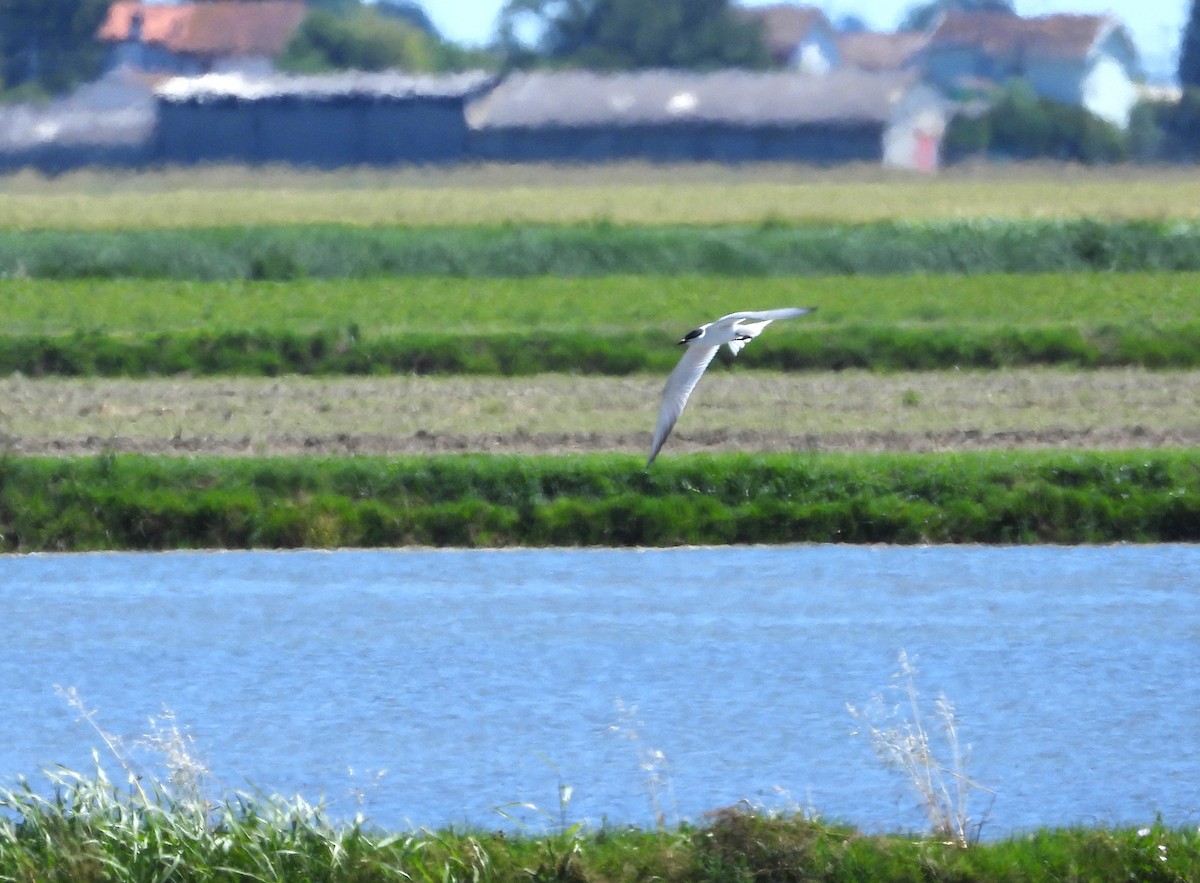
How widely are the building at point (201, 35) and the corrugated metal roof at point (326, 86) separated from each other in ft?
30.5

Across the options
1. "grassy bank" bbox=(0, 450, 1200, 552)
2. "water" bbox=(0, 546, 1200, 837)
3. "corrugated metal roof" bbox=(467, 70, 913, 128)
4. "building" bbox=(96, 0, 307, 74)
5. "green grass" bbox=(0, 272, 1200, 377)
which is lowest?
"water" bbox=(0, 546, 1200, 837)

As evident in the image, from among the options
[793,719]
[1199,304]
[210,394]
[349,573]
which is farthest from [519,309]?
[793,719]

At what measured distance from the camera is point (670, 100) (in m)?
41.4

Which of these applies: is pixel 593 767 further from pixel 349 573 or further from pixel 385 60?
pixel 385 60

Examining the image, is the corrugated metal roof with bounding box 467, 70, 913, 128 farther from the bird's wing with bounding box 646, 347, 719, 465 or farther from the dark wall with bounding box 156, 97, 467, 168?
the bird's wing with bounding box 646, 347, 719, 465

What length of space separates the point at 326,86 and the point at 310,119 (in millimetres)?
3582

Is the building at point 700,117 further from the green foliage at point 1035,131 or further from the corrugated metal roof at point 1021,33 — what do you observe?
the corrugated metal roof at point 1021,33

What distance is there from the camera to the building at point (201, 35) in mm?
53000

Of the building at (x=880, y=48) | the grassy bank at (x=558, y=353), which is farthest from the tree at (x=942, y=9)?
the grassy bank at (x=558, y=353)

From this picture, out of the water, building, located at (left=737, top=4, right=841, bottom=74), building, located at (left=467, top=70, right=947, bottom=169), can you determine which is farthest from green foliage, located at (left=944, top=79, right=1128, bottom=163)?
the water

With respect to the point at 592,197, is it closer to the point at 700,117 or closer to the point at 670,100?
the point at 670,100

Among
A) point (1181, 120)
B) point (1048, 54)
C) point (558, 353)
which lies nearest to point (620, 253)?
point (558, 353)

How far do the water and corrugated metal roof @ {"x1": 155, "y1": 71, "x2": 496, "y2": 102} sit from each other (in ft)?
81.2

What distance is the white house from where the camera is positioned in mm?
56062
